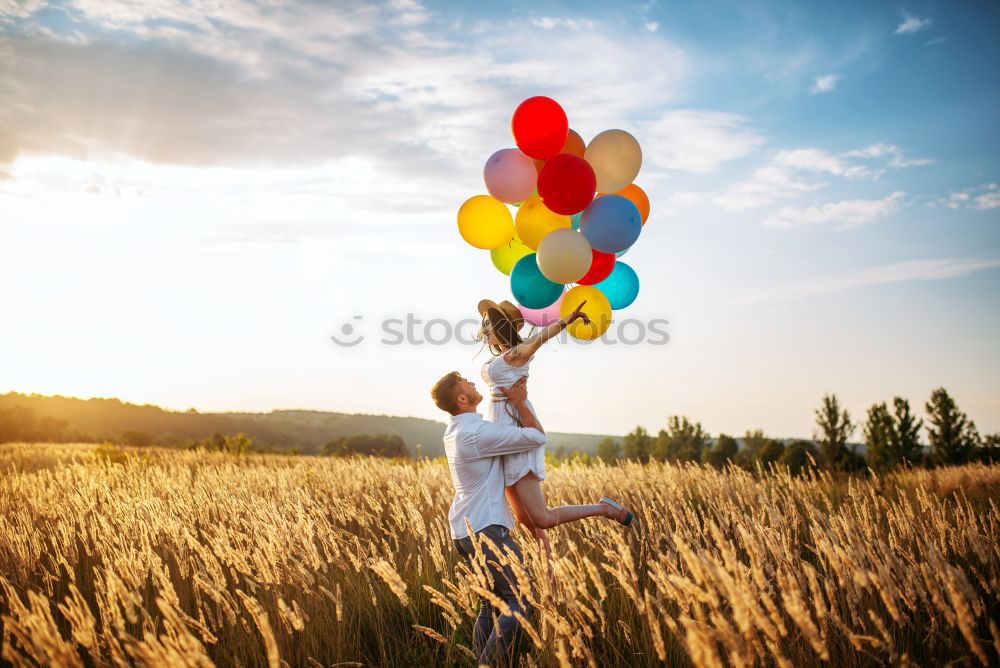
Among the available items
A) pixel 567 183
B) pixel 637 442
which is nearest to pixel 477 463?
pixel 567 183

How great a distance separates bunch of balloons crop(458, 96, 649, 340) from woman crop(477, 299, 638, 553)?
0.51 m

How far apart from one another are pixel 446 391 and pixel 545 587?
134 centimetres

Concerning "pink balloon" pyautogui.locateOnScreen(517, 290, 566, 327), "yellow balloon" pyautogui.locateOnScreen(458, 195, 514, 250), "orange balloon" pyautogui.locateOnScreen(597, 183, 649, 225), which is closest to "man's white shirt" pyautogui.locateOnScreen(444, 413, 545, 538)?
"pink balloon" pyautogui.locateOnScreen(517, 290, 566, 327)

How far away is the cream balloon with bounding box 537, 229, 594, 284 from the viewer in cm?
413

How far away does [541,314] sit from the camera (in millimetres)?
4652

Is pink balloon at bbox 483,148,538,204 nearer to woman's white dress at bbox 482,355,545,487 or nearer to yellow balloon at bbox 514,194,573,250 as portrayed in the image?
yellow balloon at bbox 514,194,573,250

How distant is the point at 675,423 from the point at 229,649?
6800cm

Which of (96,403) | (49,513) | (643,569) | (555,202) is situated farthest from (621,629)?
(96,403)

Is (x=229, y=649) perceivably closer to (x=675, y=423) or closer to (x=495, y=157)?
(x=495, y=157)

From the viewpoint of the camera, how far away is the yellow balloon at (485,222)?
4777 mm

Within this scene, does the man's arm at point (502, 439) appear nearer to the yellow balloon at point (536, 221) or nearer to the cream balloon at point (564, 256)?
the cream balloon at point (564, 256)

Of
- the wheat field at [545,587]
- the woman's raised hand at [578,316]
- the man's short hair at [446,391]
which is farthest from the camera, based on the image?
the woman's raised hand at [578,316]

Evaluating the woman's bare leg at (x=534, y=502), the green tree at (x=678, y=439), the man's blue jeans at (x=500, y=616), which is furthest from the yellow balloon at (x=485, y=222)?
the green tree at (x=678, y=439)

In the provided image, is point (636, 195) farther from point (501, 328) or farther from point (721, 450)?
point (721, 450)
